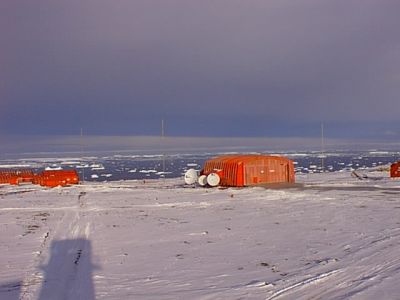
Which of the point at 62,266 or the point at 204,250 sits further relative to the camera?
the point at 204,250

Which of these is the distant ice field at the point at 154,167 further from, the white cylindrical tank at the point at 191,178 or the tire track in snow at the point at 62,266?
the tire track in snow at the point at 62,266

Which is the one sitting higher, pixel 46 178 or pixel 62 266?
pixel 46 178

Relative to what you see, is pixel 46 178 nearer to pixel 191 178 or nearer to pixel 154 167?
pixel 191 178

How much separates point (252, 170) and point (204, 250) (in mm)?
22044

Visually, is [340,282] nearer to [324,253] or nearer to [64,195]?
[324,253]

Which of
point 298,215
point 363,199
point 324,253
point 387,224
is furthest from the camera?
point 363,199

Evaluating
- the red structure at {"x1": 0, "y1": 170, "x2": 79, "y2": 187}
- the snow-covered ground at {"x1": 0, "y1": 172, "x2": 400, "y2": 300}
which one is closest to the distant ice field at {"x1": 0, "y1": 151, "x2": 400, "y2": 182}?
the red structure at {"x1": 0, "y1": 170, "x2": 79, "y2": 187}

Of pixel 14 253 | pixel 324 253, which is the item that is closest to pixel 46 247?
pixel 14 253

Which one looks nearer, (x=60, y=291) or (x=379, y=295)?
(x=379, y=295)

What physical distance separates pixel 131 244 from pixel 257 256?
3.64 metres

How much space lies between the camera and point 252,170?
34625 millimetres

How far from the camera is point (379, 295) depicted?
8.16 metres

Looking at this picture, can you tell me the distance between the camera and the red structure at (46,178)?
4091cm

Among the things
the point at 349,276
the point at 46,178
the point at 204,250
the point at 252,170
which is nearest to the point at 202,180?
the point at 252,170
